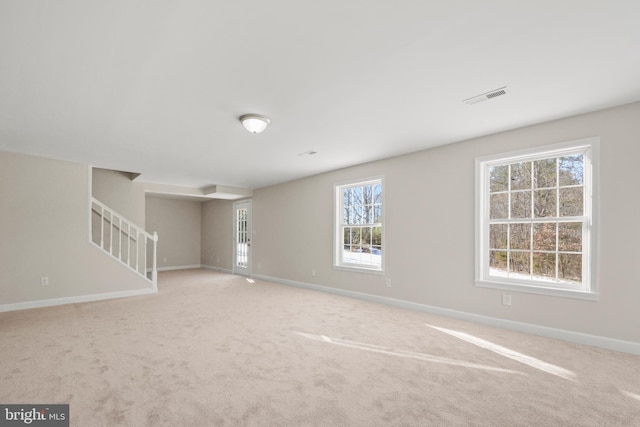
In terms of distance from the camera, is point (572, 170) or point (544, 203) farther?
point (544, 203)

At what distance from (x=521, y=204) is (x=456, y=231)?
793mm

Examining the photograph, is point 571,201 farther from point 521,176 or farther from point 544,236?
point 521,176

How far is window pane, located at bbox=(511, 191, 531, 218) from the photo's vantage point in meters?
3.63

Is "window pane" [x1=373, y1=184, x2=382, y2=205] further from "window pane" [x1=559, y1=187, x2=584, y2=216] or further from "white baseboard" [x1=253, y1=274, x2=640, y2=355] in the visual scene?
"window pane" [x1=559, y1=187, x2=584, y2=216]

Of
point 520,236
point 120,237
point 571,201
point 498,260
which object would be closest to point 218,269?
point 120,237

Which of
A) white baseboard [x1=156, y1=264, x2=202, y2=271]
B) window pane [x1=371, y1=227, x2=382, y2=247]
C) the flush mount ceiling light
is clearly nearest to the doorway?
white baseboard [x1=156, y1=264, x2=202, y2=271]

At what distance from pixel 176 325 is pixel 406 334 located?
8.97 ft

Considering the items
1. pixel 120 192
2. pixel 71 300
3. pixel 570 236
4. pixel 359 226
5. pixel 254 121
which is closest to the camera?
pixel 254 121

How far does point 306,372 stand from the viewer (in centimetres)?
254

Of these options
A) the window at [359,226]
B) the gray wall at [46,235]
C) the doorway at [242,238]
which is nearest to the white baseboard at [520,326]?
the window at [359,226]

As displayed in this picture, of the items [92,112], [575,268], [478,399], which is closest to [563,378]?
[478,399]

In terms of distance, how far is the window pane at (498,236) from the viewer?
3799mm

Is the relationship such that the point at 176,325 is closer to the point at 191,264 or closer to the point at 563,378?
the point at 563,378

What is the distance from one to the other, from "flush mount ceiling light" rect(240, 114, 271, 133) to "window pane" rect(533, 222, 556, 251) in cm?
325
